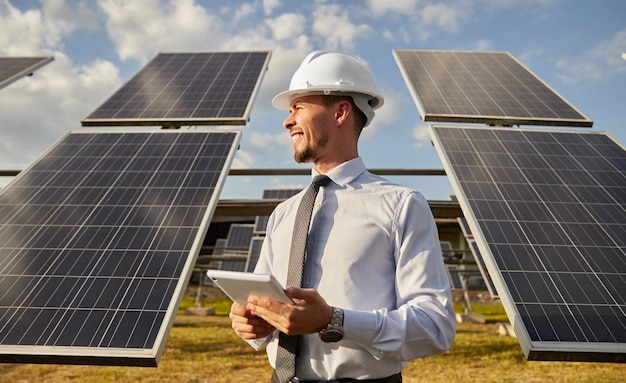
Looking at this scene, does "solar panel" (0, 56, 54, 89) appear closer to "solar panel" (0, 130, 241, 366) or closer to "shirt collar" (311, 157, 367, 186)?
"solar panel" (0, 130, 241, 366)

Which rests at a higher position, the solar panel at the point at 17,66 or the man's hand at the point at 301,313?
the solar panel at the point at 17,66

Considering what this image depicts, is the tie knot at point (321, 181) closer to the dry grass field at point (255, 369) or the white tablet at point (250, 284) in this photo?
the white tablet at point (250, 284)

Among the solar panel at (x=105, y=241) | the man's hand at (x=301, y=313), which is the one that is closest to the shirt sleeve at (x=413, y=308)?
the man's hand at (x=301, y=313)

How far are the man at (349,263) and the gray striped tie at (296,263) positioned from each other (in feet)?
0.08

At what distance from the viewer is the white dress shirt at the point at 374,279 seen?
194 centimetres

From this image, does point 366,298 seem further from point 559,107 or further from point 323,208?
point 559,107

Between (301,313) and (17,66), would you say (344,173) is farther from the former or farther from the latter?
(17,66)

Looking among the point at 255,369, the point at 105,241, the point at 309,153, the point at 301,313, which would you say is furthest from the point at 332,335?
the point at 255,369

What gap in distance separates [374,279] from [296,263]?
39cm

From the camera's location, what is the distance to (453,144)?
6.89 metres

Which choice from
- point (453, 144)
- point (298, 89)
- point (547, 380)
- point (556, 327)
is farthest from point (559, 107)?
point (298, 89)

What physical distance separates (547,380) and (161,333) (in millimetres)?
6657

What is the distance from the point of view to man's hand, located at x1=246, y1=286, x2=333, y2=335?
1.79m

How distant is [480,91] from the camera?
9.40m
